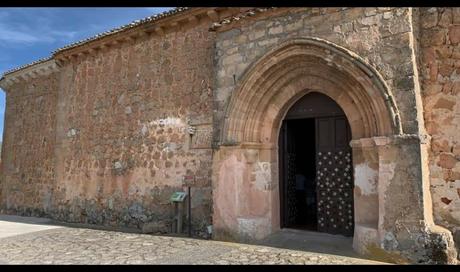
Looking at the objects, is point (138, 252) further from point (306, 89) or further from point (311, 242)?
point (306, 89)

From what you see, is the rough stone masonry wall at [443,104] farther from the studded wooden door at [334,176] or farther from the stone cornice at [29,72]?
the stone cornice at [29,72]

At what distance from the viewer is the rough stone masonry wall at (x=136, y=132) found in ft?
21.9

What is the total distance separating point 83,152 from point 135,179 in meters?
1.96

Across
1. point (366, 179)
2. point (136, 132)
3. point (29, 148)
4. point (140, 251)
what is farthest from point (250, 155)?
point (29, 148)

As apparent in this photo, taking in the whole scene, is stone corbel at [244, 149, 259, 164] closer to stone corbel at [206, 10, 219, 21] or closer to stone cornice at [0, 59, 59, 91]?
stone corbel at [206, 10, 219, 21]

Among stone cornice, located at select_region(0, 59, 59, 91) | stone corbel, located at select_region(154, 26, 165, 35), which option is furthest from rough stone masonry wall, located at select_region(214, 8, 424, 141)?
stone cornice, located at select_region(0, 59, 59, 91)

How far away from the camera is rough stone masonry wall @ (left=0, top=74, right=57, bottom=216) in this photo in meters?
9.52

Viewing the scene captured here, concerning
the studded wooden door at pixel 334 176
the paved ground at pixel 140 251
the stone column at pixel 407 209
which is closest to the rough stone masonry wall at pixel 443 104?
the stone column at pixel 407 209

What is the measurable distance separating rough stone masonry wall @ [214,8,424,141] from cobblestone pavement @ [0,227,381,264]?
1.84 metres

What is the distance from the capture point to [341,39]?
4.87m

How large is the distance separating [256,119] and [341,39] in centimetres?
178

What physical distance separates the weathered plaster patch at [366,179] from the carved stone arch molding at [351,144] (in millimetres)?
13

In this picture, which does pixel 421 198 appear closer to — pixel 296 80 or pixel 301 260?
pixel 301 260
